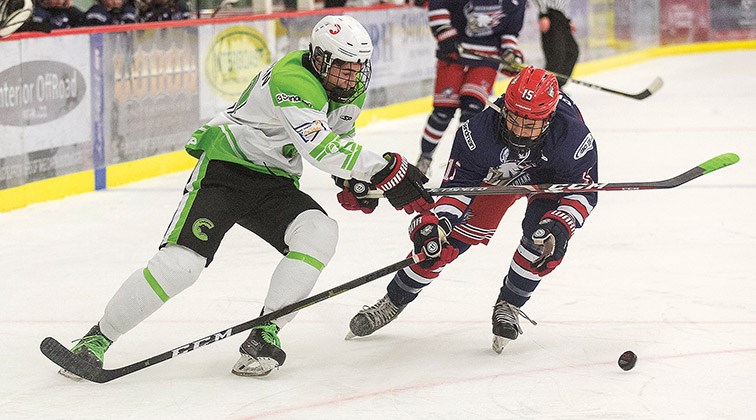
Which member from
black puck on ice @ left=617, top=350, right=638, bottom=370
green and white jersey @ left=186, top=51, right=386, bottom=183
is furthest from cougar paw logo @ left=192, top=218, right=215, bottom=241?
black puck on ice @ left=617, top=350, right=638, bottom=370

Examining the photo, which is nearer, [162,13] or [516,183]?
[516,183]

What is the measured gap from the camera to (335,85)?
320 centimetres

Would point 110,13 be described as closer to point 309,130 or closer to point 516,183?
point 516,183

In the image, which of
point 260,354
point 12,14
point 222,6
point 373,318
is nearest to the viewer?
point 260,354

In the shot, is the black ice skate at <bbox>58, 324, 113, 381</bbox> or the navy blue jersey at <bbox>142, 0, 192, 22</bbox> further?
the navy blue jersey at <bbox>142, 0, 192, 22</bbox>

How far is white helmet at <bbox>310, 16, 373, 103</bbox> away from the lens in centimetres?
315

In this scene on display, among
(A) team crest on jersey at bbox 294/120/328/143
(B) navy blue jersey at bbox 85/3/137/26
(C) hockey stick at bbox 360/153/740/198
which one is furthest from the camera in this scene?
(B) navy blue jersey at bbox 85/3/137/26

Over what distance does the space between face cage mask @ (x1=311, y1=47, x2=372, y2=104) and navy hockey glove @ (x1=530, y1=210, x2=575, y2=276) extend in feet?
1.90

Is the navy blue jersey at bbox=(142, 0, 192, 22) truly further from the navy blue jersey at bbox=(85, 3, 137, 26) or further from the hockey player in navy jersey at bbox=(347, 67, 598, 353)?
the hockey player in navy jersey at bbox=(347, 67, 598, 353)

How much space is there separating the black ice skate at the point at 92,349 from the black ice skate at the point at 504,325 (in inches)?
39.8

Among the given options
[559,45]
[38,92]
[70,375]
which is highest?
[38,92]

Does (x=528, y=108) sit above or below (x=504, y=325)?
above

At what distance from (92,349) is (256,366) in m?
0.40

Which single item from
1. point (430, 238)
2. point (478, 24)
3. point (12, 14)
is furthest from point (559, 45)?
point (430, 238)
